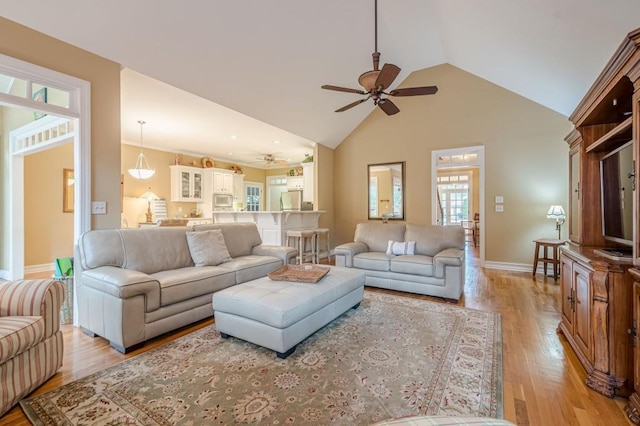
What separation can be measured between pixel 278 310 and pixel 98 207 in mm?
2288

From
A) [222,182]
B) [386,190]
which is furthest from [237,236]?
[222,182]

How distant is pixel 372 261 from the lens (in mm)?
4043

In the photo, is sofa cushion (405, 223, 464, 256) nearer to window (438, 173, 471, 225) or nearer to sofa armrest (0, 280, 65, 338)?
sofa armrest (0, 280, 65, 338)

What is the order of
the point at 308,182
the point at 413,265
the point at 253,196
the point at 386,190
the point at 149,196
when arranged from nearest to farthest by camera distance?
the point at 413,265, the point at 386,190, the point at 149,196, the point at 308,182, the point at 253,196

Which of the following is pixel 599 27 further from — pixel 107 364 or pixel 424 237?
pixel 107 364

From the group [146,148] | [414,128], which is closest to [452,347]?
[414,128]

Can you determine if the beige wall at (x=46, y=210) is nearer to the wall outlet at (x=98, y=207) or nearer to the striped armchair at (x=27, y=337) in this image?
the wall outlet at (x=98, y=207)

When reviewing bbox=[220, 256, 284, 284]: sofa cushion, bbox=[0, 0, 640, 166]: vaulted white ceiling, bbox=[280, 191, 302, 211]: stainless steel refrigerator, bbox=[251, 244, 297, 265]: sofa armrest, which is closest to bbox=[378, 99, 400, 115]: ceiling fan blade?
bbox=[0, 0, 640, 166]: vaulted white ceiling

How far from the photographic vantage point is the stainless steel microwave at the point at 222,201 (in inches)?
306

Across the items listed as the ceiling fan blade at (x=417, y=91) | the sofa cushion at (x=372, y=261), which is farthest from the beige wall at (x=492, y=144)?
the ceiling fan blade at (x=417, y=91)

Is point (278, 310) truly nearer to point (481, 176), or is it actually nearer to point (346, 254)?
point (346, 254)

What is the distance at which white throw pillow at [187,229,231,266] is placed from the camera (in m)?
3.30

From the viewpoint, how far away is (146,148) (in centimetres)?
671

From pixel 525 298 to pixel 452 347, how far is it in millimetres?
1970
